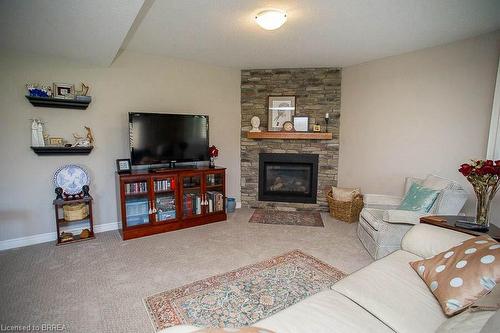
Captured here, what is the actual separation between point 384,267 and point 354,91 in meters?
3.30

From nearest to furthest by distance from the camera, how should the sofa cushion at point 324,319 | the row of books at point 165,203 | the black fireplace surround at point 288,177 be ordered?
the sofa cushion at point 324,319 < the row of books at point 165,203 < the black fireplace surround at point 288,177

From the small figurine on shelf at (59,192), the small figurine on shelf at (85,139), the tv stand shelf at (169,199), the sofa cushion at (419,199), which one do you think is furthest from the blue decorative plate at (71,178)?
the sofa cushion at (419,199)

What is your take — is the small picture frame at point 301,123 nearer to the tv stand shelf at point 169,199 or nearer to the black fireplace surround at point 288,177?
the black fireplace surround at point 288,177

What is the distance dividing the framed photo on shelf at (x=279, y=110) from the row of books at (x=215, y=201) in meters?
1.53

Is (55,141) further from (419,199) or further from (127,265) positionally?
(419,199)

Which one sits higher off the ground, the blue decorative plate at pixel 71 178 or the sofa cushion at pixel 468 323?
the blue decorative plate at pixel 71 178

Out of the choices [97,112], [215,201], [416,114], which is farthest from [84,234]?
[416,114]

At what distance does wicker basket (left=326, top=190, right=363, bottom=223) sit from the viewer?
3.95m

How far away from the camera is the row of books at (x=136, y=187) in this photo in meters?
3.28

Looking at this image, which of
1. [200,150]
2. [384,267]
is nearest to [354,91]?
[200,150]

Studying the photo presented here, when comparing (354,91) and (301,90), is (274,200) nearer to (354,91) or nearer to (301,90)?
A: (301,90)

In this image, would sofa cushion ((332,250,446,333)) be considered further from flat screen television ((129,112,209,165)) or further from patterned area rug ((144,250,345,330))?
flat screen television ((129,112,209,165))

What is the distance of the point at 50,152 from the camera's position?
3098 millimetres

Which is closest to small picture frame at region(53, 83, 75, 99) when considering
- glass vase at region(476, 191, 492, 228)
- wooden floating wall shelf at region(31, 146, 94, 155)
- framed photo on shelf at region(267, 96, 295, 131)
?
wooden floating wall shelf at region(31, 146, 94, 155)
